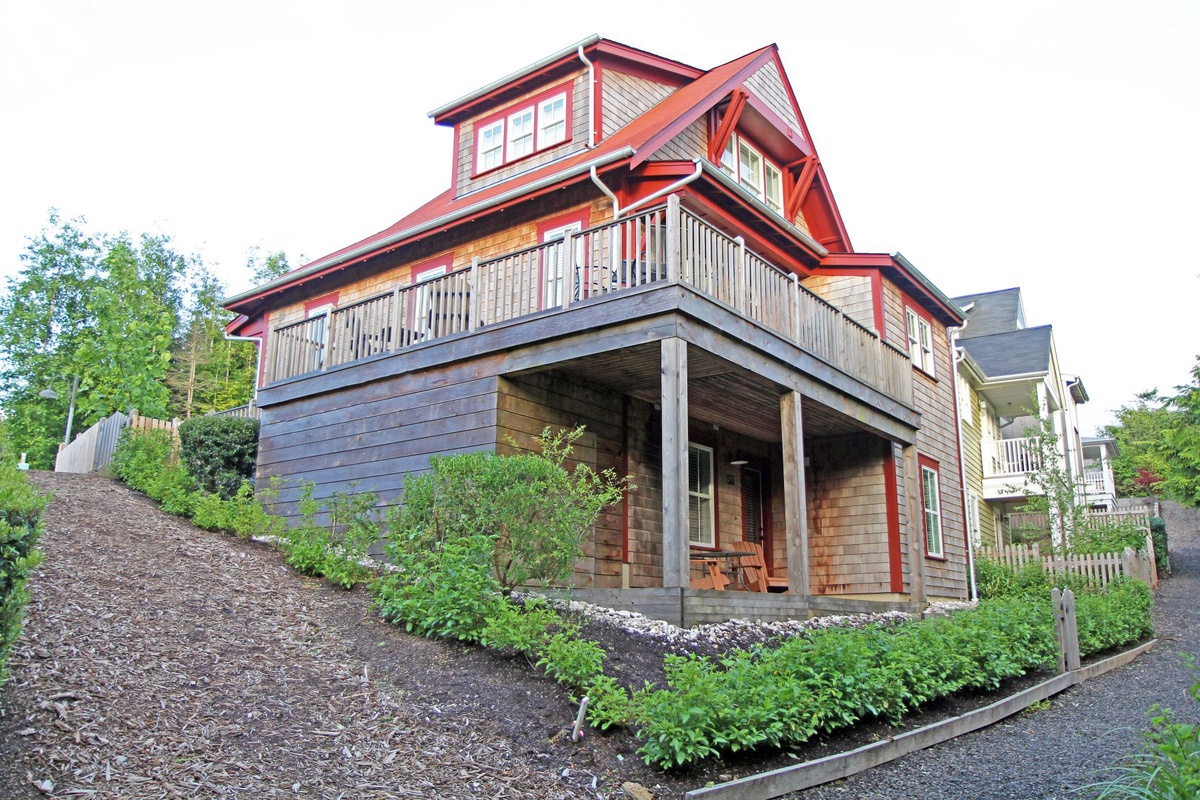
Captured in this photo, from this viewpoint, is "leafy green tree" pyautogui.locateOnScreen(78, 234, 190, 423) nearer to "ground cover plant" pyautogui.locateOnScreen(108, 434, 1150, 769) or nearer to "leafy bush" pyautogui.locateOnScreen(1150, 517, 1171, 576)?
"ground cover plant" pyautogui.locateOnScreen(108, 434, 1150, 769)

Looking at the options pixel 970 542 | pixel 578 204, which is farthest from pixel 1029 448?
pixel 578 204

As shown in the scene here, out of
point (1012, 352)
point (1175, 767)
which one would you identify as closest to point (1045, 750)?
point (1175, 767)

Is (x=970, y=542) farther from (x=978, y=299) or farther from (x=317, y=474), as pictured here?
(x=978, y=299)

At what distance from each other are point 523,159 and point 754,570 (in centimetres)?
837

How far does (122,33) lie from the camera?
12969 mm

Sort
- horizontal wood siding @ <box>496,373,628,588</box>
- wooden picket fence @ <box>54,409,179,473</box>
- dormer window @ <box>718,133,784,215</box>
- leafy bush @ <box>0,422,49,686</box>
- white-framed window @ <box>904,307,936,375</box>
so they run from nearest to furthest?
leafy bush @ <box>0,422,49,686</box>
horizontal wood siding @ <box>496,373,628,588</box>
dormer window @ <box>718,133,784,215</box>
wooden picket fence @ <box>54,409,179,473</box>
white-framed window @ <box>904,307,936,375</box>

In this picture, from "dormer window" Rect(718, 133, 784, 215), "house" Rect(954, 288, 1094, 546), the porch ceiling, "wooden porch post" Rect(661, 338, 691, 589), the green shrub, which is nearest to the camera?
the green shrub

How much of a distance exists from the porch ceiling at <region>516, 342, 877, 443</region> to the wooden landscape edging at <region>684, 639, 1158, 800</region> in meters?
4.50

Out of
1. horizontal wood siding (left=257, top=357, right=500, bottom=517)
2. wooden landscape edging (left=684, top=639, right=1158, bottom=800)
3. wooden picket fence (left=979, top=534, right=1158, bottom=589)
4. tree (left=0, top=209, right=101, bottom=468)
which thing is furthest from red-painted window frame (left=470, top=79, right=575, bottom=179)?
tree (left=0, top=209, right=101, bottom=468)

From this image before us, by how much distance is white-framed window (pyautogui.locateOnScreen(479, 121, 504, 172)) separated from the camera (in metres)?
17.2

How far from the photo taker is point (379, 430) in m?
11.9

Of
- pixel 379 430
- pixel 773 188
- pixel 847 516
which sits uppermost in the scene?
pixel 773 188

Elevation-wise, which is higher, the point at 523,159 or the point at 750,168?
the point at 750,168

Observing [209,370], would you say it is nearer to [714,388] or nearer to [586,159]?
[586,159]
